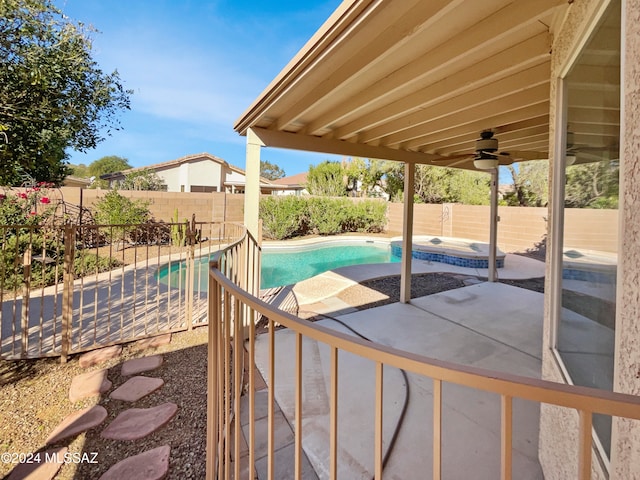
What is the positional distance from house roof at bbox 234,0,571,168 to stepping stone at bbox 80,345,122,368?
301 centimetres

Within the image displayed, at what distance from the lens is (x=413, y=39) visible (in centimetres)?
208

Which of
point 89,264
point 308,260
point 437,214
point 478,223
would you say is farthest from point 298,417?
point 437,214

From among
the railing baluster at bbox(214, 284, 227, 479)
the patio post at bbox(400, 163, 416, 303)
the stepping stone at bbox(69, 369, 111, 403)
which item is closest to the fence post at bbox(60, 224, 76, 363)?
A: the stepping stone at bbox(69, 369, 111, 403)

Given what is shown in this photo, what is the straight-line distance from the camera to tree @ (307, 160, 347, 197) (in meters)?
19.6

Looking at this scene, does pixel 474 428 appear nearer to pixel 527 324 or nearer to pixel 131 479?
pixel 131 479

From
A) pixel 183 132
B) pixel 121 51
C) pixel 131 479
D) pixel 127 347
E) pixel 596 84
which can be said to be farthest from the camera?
pixel 183 132

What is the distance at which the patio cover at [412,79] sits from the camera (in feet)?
5.99

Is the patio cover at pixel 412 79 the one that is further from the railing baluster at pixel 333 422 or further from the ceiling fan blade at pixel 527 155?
the railing baluster at pixel 333 422

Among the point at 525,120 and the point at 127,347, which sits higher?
the point at 525,120

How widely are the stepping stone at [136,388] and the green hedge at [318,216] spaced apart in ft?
35.6

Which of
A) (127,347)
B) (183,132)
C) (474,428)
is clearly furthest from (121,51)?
(183,132)

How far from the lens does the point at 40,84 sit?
384 cm

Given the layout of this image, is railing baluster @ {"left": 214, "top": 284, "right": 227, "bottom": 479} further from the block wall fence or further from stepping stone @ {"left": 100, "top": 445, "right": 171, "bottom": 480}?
the block wall fence

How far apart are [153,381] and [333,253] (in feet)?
34.3
